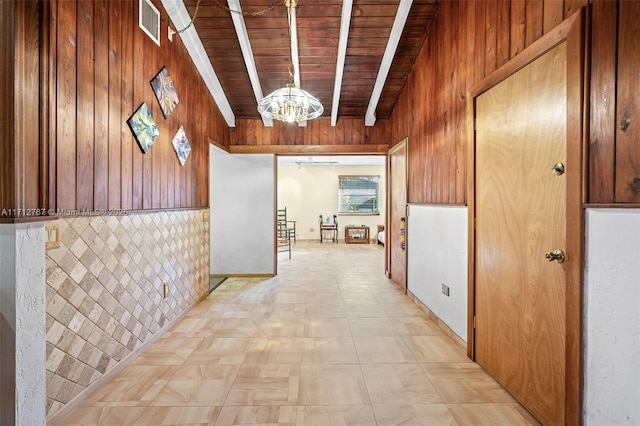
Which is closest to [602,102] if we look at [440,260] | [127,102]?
[440,260]

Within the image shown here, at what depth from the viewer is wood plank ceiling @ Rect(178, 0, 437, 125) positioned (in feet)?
9.14

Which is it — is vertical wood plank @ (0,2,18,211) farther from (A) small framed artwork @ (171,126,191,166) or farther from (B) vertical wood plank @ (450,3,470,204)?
(B) vertical wood plank @ (450,3,470,204)

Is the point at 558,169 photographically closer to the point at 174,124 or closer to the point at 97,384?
the point at 97,384

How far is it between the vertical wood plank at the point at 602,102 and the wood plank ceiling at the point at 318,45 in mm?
1789

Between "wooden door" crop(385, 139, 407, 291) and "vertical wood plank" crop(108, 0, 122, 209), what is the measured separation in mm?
3042

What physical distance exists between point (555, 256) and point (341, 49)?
2.67 metres

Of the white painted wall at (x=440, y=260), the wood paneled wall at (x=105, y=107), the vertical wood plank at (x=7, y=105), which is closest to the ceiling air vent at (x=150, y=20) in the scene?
the wood paneled wall at (x=105, y=107)

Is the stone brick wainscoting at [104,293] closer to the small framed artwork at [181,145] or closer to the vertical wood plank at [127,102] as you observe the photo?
the vertical wood plank at [127,102]

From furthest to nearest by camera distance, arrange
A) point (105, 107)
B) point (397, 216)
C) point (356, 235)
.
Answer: point (356, 235) < point (397, 216) < point (105, 107)

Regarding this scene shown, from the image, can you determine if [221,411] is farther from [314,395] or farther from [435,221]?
[435,221]

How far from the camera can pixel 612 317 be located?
1.20m

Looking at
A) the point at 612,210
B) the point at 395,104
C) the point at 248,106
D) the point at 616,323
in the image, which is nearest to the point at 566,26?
the point at 612,210

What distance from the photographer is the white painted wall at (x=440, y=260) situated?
2.40 metres

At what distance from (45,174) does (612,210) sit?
103 inches
